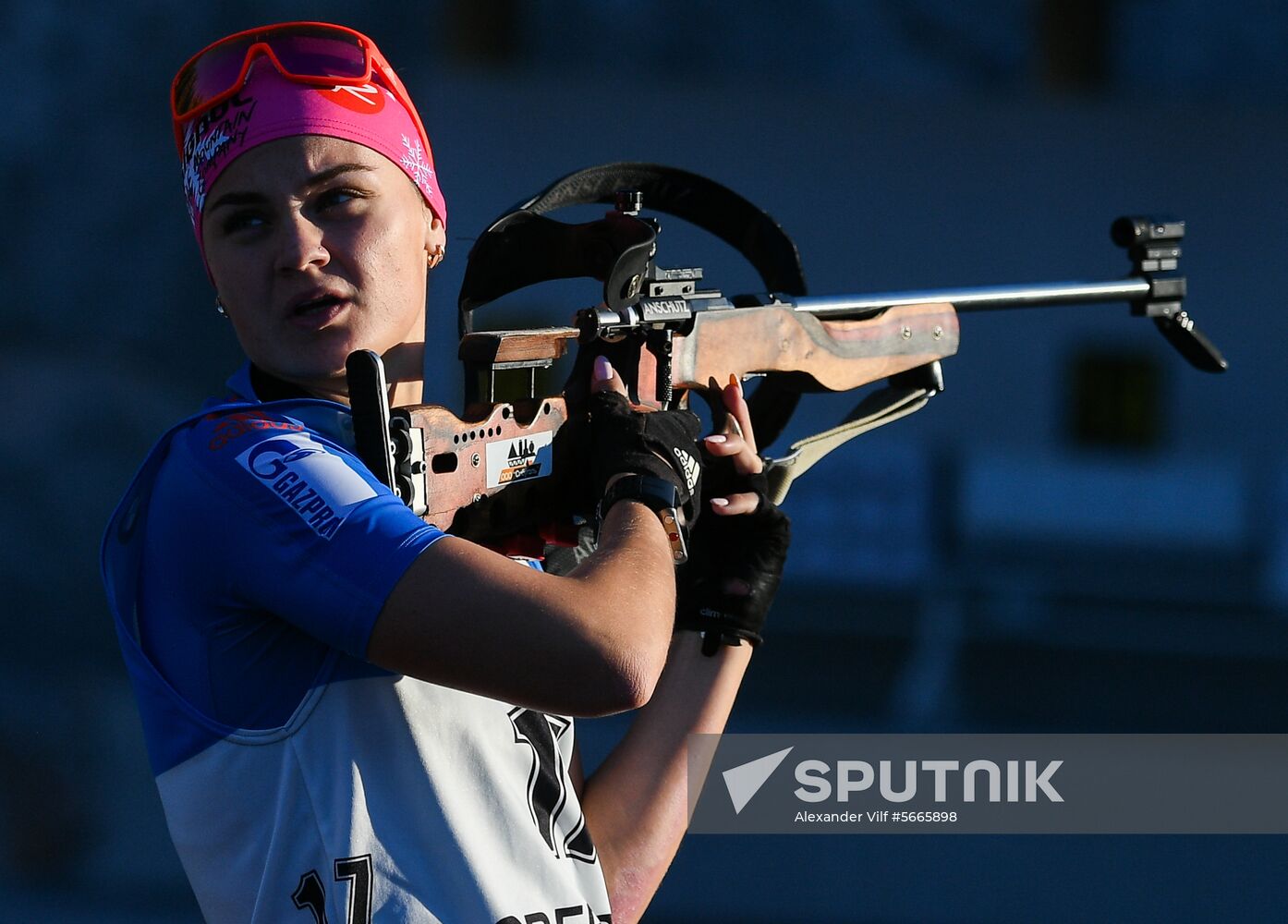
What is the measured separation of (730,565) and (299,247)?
70cm

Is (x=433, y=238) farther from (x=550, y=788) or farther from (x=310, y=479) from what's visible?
(x=550, y=788)

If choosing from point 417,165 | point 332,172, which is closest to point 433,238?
point 417,165

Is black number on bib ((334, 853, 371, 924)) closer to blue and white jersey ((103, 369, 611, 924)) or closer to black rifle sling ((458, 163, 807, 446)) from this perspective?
blue and white jersey ((103, 369, 611, 924))

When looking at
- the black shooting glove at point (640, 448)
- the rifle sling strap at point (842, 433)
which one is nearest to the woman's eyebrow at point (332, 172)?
the black shooting glove at point (640, 448)

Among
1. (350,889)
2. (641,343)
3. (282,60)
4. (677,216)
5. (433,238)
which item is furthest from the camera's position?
(677,216)

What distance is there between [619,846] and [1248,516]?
5.44 metres

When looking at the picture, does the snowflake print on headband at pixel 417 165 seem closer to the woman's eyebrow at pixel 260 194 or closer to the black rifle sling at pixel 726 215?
the woman's eyebrow at pixel 260 194

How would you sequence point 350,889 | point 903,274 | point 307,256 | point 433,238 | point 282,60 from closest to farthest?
point 350,889, point 307,256, point 282,60, point 433,238, point 903,274

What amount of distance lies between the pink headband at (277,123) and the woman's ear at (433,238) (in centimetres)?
6

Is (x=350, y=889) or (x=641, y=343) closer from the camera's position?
(x=350, y=889)

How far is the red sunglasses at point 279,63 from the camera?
1529 millimetres

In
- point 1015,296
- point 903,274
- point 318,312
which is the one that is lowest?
point 318,312

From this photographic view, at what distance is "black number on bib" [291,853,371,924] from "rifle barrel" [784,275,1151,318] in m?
1.19

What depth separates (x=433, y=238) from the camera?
1660 millimetres
